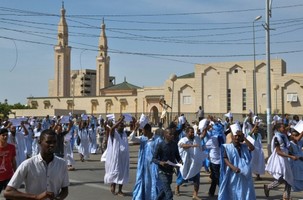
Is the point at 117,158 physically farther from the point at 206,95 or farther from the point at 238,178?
the point at 206,95

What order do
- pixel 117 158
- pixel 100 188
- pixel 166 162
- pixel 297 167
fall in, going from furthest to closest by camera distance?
1. pixel 100 188
2. pixel 117 158
3. pixel 297 167
4. pixel 166 162

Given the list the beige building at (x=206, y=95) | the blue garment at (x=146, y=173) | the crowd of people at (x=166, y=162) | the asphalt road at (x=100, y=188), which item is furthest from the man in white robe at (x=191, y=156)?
the beige building at (x=206, y=95)

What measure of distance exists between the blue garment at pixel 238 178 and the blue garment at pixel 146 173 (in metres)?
1.63

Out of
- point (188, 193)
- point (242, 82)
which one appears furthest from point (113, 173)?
point (242, 82)

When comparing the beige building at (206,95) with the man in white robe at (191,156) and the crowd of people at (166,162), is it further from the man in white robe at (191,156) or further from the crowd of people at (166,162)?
the crowd of people at (166,162)

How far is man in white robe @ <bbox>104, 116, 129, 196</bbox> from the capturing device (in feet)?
41.9

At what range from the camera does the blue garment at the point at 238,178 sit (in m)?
8.62

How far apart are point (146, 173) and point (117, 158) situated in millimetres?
2557

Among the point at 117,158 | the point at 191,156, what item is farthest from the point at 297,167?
the point at 117,158

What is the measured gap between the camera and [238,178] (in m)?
8.68

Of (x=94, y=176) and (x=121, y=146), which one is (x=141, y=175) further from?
(x=94, y=176)

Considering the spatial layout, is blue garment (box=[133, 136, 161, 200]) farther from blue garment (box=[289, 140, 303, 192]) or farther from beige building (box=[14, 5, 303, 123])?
beige building (box=[14, 5, 303, 123])

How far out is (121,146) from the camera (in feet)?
42.3

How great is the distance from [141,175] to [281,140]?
124 inches
